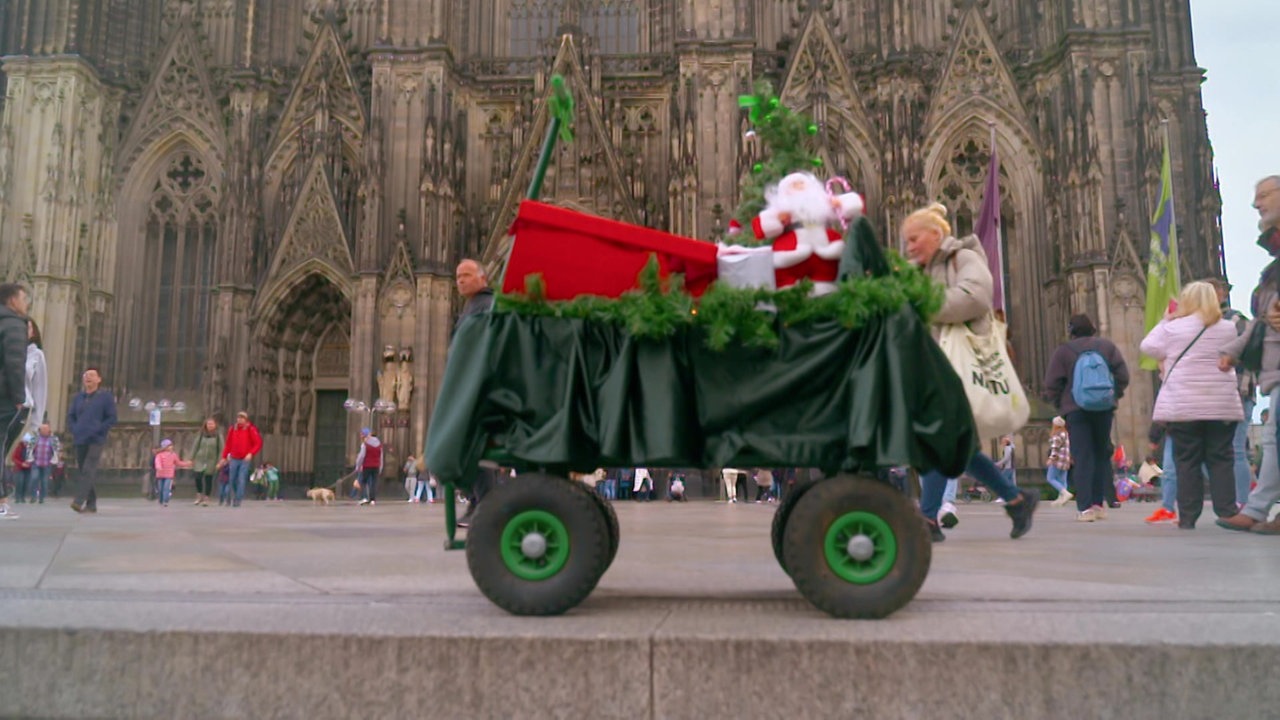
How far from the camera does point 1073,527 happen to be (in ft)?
27.6

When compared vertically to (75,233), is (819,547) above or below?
below

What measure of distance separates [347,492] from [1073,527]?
18728mm

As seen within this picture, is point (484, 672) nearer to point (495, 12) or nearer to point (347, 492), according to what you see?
point (347, 492)

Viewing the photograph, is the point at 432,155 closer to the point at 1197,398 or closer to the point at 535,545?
the point at 1197,398

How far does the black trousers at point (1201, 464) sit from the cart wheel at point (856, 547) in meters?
5.99

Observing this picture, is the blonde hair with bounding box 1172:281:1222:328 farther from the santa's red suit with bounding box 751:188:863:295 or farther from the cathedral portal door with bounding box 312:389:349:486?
the cathedral portal door with bounding box 312:389:349:486

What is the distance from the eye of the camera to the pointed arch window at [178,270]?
85.7ft

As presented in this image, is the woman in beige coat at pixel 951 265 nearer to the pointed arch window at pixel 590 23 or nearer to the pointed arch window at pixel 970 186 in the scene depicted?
the pointed arch window at pixel 970 186

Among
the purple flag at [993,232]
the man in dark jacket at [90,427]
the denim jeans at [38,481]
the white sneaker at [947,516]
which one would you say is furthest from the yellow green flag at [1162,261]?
the denim jeans at [38,481]

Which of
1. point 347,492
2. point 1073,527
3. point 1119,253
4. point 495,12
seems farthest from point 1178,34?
point 347,492

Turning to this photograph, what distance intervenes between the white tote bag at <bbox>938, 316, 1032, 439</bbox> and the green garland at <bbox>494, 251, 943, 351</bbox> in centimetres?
119

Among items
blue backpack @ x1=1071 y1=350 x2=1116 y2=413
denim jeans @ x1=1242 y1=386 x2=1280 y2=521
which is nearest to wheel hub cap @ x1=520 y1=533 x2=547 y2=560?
denim jeans @ x1=1242 y1=386 x2=1280 y2=521

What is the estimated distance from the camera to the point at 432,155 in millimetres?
23406

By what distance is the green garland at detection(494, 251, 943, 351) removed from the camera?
3191 millimetres
